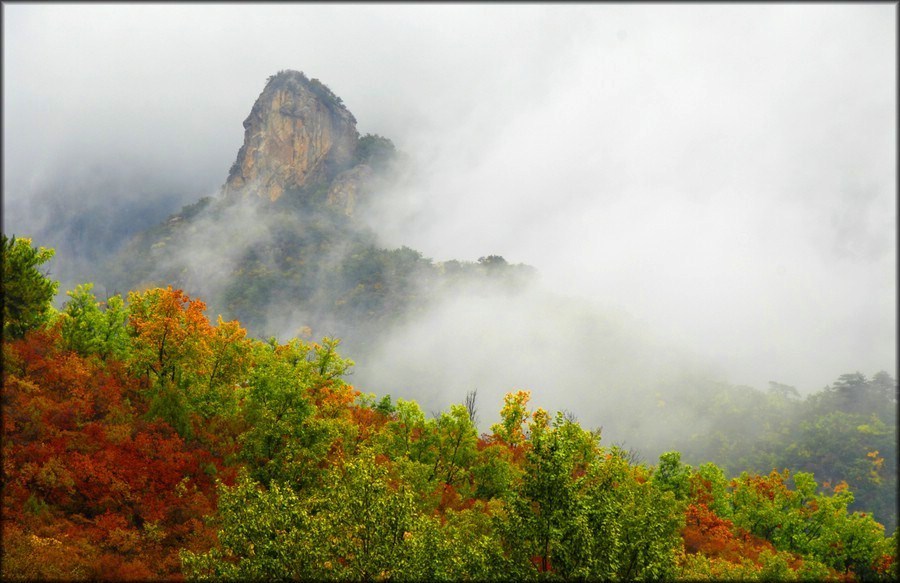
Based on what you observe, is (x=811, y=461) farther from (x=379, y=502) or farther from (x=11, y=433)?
(x=11, y=433)

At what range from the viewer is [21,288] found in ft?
124

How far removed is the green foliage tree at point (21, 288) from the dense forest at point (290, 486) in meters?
0.14

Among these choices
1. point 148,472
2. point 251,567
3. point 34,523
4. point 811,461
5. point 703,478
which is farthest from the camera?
point 811,461

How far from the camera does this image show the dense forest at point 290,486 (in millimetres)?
23234

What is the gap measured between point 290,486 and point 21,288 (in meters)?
24.7

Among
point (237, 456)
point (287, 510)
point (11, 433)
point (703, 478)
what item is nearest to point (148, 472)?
point (237, 456)

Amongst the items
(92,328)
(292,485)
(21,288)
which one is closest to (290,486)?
(292,485)

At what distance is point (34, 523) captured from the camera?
90.8ft

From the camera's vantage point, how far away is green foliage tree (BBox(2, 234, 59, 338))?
36.5 meters

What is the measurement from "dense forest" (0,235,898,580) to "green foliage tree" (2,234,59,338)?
5.7 inches

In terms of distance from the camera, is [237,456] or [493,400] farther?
[493,400]

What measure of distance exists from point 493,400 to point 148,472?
493 feet

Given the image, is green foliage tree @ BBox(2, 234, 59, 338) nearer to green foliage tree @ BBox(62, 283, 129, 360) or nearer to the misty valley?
the misty valley

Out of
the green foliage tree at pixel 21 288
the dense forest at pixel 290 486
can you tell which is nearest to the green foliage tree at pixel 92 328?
the dense forest at pixel 290 486
